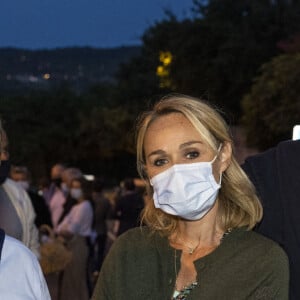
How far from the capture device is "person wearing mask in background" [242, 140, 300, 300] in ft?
9.81

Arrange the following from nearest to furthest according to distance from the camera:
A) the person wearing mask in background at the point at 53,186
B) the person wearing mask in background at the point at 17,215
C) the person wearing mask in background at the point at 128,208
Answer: the person wearing mask in background at the point at 17,215 < the person wearing mask in background at the point at 128,208 < the person wearing mask in background at the point at 53,186

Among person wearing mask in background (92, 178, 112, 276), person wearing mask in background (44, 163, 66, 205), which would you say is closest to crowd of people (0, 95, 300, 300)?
person wearing mask in background (92, 178, 112, 276)

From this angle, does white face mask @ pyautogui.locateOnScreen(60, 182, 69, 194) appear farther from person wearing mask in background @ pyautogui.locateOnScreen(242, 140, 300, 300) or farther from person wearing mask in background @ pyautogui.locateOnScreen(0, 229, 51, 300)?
person wearing mask in background @ pyautogui.locateOnScreen(0, 229, 51, 300)

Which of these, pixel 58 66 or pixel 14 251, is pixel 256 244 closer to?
pixel 14 251

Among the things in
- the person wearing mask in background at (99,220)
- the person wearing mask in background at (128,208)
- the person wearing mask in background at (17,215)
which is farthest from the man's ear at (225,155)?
the person wearing mask in background at (99,220)

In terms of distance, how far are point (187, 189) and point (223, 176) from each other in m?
0.21

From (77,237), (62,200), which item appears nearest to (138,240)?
(77,237)

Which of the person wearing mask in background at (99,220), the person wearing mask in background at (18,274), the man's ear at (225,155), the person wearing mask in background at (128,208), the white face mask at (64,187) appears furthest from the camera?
the white face mask at (64,187)

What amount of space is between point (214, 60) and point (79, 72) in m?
25.9

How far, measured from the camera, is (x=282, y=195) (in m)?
3.10

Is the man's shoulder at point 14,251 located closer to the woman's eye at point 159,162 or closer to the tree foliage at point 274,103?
the woman's eye at point 159,162

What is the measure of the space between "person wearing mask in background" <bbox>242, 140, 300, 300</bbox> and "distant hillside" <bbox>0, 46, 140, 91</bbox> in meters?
33.6

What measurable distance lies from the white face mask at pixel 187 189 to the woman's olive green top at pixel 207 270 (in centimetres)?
14

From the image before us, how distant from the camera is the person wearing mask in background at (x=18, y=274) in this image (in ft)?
7.97
